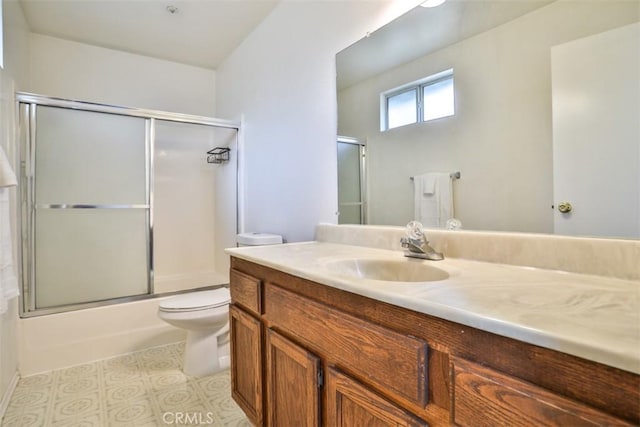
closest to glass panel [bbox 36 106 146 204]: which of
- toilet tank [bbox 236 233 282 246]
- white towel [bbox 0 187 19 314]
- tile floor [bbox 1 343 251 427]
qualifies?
white towel [bbox 0 187 19 314]

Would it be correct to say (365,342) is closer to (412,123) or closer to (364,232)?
(364,232)

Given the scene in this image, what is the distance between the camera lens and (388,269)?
1188 millimetres

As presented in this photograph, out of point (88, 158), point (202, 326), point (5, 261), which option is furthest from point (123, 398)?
point (88, 158)

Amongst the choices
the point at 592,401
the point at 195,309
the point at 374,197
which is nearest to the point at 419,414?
the point at 592,401

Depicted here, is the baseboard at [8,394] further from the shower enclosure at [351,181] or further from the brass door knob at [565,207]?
the brass door knob at [565,207]

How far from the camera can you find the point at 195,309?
6.17 feet

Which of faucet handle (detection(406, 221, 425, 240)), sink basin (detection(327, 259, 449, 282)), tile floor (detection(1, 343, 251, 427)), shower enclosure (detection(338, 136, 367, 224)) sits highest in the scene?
shower enclosure (detection(338, 136, 367, 224))

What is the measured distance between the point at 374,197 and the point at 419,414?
1.05 metres

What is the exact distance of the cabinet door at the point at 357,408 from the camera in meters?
0.68

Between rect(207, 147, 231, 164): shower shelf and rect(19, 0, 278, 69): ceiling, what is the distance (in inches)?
33.8

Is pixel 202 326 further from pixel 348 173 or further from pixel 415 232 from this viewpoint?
pixel 415 232

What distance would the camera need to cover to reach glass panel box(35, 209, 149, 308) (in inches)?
88.7

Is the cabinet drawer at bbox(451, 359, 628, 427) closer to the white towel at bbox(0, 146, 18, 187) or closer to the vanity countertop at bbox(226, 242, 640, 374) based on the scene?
the vanity countertop at bbox(226, 242, 640, 374)

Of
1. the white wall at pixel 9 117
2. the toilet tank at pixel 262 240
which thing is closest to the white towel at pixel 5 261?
the white wall at pixel 9 117
